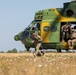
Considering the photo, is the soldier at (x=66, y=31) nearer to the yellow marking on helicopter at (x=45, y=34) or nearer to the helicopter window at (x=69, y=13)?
the helicopter window at (x=69, y=13)

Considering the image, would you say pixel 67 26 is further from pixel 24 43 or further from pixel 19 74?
pixel 19 74

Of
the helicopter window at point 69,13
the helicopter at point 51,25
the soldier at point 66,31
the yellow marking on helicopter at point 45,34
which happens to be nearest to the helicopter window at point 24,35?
the helicopter at point 51,25

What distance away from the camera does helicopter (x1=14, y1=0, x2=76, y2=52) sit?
66.0 feet

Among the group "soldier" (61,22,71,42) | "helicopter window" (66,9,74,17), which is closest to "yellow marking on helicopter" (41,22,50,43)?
"soldier" (61,22,71,42)

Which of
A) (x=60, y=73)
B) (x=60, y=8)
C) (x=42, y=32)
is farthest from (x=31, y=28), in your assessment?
(x=60, y=73)

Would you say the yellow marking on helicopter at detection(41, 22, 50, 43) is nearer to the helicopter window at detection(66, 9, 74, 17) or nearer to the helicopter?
the helicopter

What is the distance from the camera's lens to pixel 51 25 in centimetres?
2059

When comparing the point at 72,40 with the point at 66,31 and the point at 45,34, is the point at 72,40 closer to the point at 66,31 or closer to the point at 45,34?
the point at 66,31

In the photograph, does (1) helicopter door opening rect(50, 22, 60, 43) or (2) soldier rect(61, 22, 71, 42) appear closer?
(2) soldier rect(61, 22, 71, 42)

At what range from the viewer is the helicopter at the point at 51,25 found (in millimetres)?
20125

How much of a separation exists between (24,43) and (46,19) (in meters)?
1.97

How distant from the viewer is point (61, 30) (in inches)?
Result: 795

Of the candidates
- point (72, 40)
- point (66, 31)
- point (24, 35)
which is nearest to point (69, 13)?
point (66, 31)

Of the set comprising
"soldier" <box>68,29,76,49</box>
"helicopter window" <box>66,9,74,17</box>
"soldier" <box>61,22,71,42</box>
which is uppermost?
"helicopter window" <box>66,9,74,17</box>
